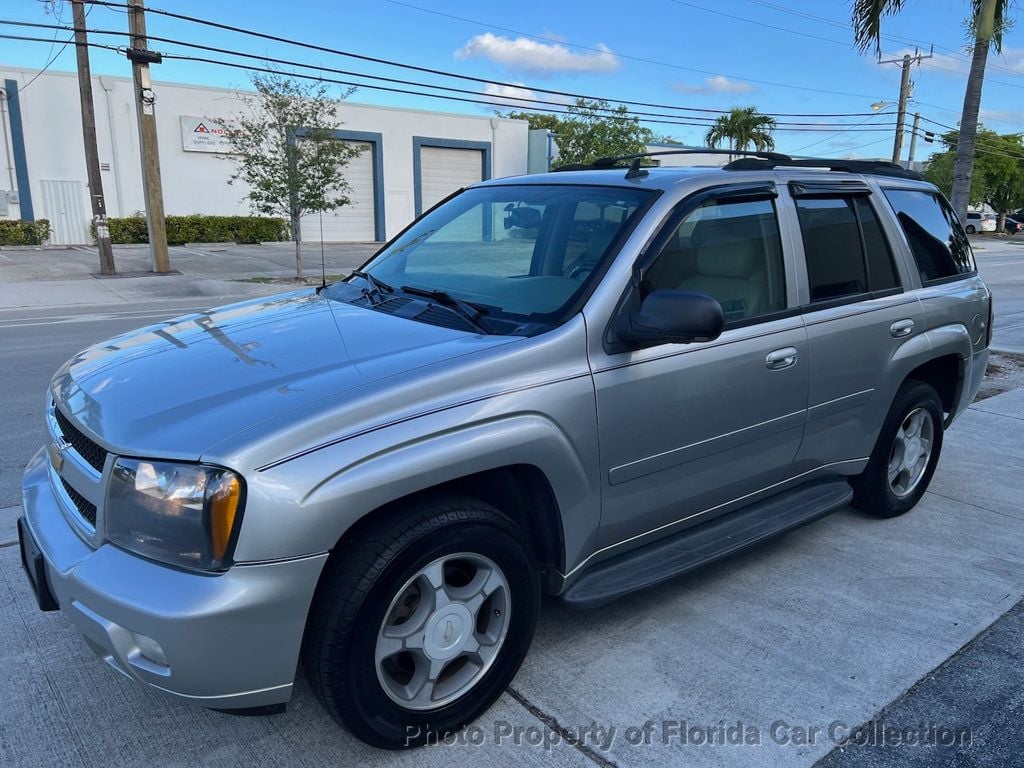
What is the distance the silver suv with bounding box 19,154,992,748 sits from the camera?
2.17 meters

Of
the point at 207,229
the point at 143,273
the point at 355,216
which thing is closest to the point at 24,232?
the point at 207,229

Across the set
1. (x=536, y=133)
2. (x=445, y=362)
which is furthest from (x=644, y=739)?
(x=536, y=133)

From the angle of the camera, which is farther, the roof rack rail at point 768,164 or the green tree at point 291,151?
the green tree at point 291,151

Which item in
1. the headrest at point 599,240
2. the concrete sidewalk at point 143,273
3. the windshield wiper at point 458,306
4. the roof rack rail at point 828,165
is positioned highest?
the roof rack rail at point 828,165

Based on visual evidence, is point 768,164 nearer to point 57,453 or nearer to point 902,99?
point 57,453

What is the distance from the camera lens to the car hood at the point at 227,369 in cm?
231

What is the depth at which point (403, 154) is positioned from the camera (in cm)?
3288

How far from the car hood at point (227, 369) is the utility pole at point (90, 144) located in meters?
16.6

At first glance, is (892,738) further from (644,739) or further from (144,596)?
(144,596)

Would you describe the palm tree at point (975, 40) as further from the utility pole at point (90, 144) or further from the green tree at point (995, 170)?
the green tree at point (995, 170)

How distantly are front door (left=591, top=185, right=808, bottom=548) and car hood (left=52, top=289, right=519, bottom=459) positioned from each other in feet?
1.92

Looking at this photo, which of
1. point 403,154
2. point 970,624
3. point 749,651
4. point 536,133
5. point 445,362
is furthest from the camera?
point 536,133

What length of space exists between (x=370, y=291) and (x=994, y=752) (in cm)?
287

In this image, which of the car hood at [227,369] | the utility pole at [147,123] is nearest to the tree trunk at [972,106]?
the car hood at [227,369]
